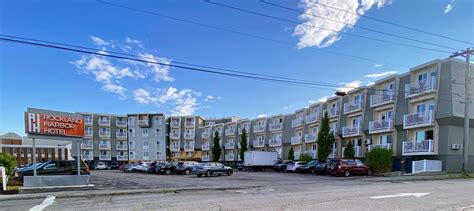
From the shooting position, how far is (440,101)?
94.3 feet

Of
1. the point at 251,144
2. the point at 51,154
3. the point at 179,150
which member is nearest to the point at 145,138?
the point at 179,150

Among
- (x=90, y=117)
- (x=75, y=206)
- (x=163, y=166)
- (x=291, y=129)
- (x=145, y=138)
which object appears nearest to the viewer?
(x=75, y=206)

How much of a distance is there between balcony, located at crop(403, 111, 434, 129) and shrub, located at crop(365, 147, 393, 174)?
3.00 m

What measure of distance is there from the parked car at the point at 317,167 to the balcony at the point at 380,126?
22.2ft

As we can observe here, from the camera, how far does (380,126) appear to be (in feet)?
113

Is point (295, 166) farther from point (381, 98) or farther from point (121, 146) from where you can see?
point (121, 146)

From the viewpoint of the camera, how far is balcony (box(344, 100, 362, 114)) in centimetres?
3841

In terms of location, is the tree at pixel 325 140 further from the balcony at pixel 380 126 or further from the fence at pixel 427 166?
the fence at pixel 427 166

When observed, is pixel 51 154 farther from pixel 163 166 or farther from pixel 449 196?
pixel 449 196

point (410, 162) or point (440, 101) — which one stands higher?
point (440, 101)

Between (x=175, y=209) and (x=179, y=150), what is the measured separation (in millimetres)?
74141

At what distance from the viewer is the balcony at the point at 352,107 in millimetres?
38406

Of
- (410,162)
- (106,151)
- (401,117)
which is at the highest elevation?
(401,117)

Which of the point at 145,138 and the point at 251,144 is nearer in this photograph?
the point at 251,144
